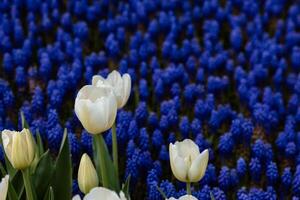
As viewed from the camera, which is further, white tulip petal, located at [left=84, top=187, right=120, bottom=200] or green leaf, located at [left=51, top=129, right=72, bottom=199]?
green leaf, located at [left=51, top=129, right=72, bottom=199]

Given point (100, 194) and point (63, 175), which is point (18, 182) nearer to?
point (63, 175)

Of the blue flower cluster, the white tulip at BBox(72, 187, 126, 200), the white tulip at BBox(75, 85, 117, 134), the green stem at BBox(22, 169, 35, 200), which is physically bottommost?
the white tulip at BBox(72, 187, 126, 200)

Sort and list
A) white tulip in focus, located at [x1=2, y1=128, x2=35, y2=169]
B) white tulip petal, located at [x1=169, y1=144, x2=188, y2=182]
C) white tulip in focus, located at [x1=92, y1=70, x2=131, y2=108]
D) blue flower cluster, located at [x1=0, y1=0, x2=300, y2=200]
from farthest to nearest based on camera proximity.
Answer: blue flower cluster, located at [x1=0, y1=0, x2=300, y2=200], white tulip in focus, located at [x1=92, y1=70, x2=131, y2=108], white tulip petal, located at [x1=169, y1=144, x2=188, y2=182], white tulip in focus, located at [x1=2, y1=128, x2=35, y2=169]

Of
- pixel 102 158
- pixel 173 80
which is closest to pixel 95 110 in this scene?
pixel 102 158

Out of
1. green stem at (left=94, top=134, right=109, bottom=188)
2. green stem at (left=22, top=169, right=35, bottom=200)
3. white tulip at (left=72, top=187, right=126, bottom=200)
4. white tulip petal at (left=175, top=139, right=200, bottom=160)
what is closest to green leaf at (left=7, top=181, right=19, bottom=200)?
green stem at (left=22, top=169, right=35, bottom=200)

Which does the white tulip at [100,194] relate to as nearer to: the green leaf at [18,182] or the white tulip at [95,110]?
the white tulip at [95,110]

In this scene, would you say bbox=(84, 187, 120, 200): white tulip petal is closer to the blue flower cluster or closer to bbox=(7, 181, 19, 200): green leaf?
bbox=(7, 181, 19, 200): green leaf

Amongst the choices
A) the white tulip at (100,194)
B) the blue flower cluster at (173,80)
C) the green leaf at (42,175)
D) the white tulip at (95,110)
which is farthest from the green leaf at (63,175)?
the white tulip at (100,194)
